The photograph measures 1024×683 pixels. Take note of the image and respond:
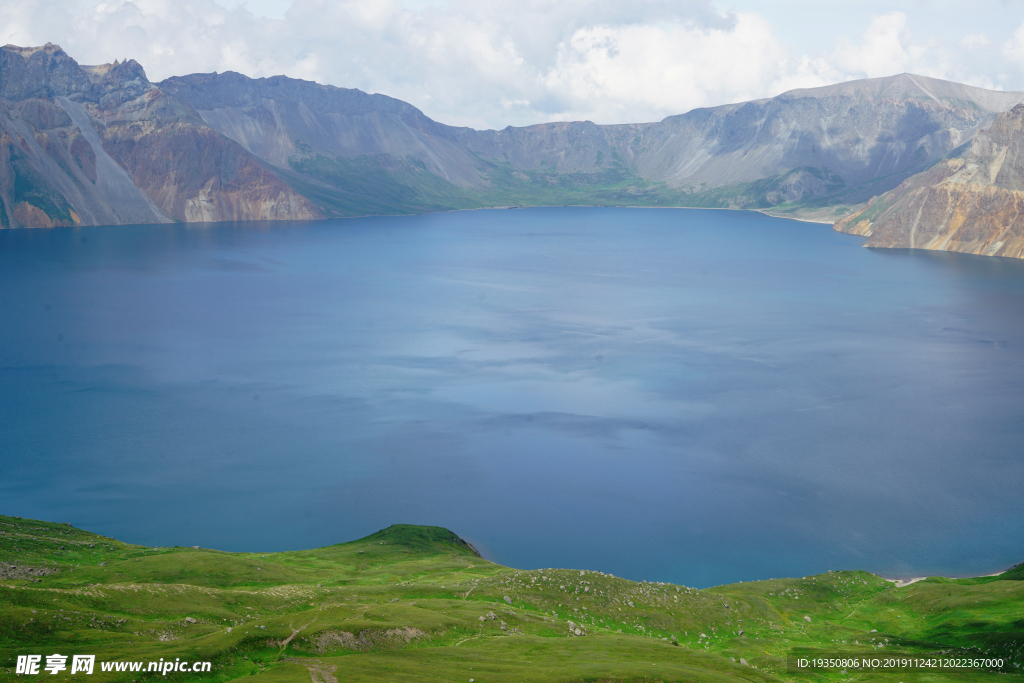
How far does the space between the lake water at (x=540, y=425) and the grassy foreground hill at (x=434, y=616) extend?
723 cm

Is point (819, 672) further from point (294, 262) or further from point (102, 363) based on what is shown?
point (294, 262)

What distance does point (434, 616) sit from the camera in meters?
33.9

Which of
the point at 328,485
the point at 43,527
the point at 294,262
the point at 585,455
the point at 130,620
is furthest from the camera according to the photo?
the point at 294,262

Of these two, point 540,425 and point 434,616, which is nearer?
point 434,616

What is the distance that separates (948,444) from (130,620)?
68278 millimetres

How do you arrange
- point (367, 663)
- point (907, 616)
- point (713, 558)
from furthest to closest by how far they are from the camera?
point (713, 558) → point (907, 616) → point (367, 663)

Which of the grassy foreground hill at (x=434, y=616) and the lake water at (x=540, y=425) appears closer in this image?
the grassy foreground hill at (x=434, y=616)

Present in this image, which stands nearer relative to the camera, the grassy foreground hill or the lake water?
the grassy foreground hill

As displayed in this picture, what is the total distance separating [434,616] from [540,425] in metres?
42.2

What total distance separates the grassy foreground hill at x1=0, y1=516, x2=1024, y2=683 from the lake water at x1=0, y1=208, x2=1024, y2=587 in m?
7.23

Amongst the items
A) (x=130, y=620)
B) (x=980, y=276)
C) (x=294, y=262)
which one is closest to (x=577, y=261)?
(x=294, y=262)

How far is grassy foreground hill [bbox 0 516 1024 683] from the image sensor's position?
26.5 m

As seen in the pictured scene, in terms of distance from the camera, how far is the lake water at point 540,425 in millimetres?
56375

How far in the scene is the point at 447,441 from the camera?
7162cm
